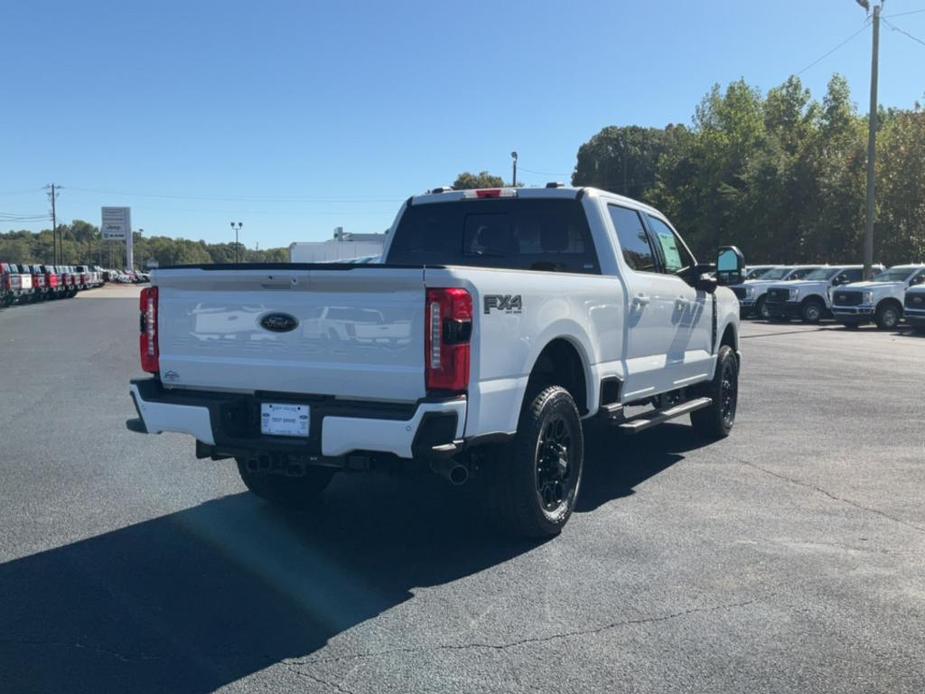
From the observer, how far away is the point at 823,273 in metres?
30.4

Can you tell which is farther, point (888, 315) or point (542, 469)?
point (888, 315)

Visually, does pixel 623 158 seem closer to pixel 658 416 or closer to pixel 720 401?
pixel 720 401

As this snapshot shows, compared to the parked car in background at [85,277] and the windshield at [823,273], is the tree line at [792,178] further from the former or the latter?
Result: the parked car in background at [85,277]

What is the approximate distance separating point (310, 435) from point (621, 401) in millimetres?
2598

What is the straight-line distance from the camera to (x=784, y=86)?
56.1 meters

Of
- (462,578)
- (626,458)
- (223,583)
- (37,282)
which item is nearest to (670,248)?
(626,458)

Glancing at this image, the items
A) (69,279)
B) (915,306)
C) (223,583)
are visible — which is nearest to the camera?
(223,583)

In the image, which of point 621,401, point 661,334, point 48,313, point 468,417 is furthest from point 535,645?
point 48,313

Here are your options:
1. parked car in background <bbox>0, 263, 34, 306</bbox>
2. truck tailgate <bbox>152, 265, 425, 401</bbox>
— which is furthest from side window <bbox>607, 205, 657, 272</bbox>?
parked car in background <bbox>0, 263, 34, 306</bbox>

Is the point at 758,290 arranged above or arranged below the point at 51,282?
above

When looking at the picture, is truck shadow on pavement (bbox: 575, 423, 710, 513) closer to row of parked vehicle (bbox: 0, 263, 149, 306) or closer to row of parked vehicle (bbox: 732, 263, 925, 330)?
row of parked vehicle (bbox: 732, 263, 925, 330)

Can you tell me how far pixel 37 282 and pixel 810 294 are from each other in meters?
33.6

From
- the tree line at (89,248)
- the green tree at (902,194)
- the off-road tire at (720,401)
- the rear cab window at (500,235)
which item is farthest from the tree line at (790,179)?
the tree line at (89,248)

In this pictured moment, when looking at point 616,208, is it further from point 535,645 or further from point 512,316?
point 535,645
